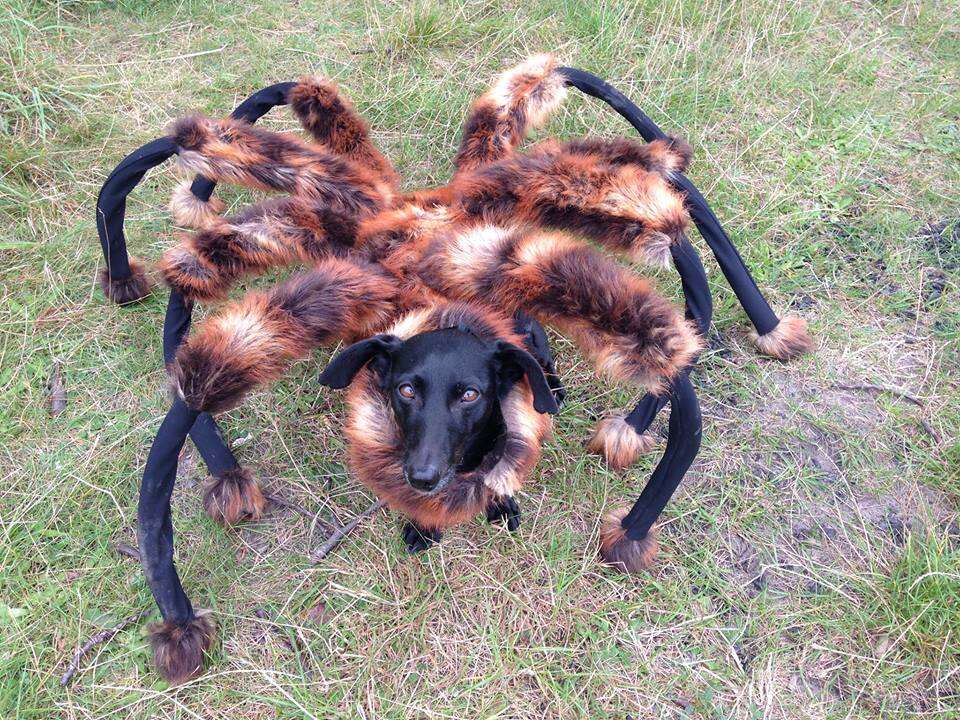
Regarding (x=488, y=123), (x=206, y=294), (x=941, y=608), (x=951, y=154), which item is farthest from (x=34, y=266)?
(x=951, y=154)

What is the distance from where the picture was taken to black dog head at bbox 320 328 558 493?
233cm

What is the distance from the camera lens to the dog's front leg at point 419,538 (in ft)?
9.48

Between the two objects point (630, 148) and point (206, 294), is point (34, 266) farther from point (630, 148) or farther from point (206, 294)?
point (630, 148)

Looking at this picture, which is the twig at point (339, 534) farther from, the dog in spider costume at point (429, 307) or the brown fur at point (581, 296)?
the brown fur at point (581, 296)

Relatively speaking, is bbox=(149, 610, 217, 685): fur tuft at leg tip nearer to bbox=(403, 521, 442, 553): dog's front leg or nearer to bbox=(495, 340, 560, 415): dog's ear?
bbox=(403, 521, 442, 553): dog's front leg

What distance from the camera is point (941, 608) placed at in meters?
2.66

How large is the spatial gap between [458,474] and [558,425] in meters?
0.84

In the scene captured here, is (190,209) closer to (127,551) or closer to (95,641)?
(127,551)

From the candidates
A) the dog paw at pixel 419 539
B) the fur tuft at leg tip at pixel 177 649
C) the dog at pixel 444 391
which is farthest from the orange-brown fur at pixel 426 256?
the fur tuft at leg tip at pixel 177 649

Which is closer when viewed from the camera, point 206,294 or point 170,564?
point 170,564

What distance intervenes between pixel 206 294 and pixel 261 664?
135 cm

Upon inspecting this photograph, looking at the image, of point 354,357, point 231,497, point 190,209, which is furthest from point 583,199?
point 190,209

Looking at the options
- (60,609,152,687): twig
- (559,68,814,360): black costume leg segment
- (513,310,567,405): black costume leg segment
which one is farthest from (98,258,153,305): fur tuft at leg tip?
(559,68,814,360): black costume leg segment

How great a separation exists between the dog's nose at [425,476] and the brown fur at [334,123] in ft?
4.97
